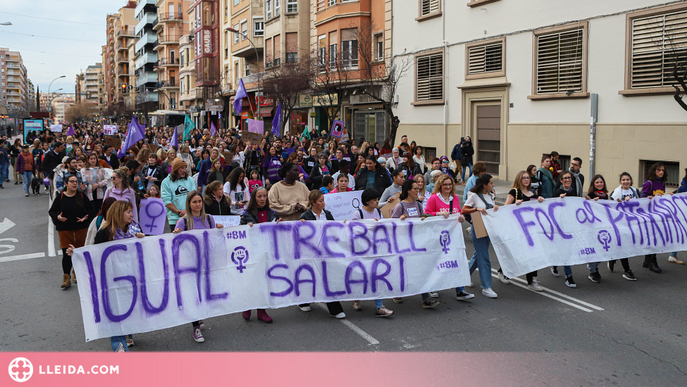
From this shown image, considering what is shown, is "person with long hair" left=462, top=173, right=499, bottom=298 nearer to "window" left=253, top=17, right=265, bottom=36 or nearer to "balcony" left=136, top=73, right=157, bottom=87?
"window" left=253, top=17, right=265, bottom=36

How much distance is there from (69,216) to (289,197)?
3.09m

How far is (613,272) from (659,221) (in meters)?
1.02

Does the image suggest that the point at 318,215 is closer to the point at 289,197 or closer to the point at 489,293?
the point at 289,197

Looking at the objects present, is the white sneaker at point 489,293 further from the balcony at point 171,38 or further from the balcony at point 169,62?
the balcony at point 171,38

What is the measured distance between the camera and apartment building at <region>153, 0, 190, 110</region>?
3268 inches

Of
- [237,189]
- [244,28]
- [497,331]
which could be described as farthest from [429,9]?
[244,28]

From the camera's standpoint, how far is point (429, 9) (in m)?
25.2

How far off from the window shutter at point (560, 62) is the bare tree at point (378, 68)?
7829 mm

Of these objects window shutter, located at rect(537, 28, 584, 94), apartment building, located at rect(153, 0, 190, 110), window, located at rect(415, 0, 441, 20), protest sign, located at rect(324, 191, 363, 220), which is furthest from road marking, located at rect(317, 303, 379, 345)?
apartment building, located at rect(153, 0, 190, 110)

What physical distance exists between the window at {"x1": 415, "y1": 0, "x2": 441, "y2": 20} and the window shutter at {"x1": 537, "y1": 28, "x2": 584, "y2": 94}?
19.6 feet

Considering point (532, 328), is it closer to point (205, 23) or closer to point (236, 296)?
point (236, 296)

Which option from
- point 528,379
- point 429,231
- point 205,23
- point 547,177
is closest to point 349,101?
point 547,177

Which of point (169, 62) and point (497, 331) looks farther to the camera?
point (169, 62)

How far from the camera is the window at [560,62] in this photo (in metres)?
18.3
